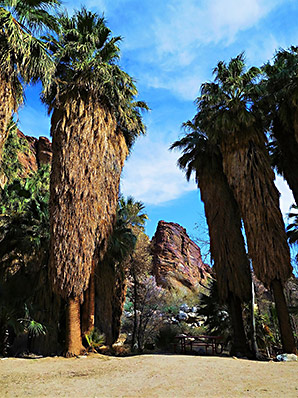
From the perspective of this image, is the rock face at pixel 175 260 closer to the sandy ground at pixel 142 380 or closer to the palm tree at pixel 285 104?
the palm tree at pixel 285 104

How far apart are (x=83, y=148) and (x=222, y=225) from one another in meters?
8.01

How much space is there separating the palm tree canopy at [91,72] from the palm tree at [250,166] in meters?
4.54

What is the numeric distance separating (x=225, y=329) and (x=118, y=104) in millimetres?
13582

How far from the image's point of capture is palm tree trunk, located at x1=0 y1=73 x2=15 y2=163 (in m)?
6.56

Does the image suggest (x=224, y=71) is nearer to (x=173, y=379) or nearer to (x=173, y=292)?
(x=173, y=379)

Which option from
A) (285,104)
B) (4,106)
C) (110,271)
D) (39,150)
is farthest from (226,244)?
(39,150)

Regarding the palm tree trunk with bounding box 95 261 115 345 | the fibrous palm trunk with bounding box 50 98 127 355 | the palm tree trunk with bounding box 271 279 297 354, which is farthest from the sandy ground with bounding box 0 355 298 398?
the palm tree trunk with bounding box 95 261 115 345

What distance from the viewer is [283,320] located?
37.2 ft

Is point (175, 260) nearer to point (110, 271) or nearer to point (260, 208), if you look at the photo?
point (110, 271)

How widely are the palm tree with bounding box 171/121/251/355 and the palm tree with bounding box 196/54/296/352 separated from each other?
1.32 meters

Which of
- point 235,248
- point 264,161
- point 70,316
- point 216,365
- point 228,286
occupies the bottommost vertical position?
point 216,365

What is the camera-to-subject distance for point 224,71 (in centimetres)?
1616

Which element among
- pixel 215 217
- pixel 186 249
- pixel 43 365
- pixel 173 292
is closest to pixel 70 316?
pixel 43 365

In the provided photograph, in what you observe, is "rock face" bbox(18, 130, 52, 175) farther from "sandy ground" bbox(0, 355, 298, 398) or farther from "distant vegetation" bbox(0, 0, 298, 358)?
"sandy ground" bbox(0, 355, 298, 398)
